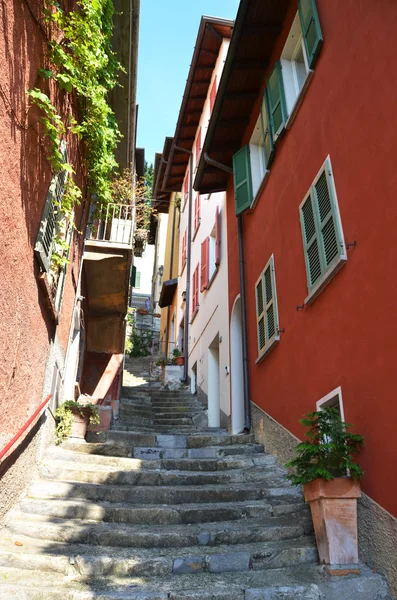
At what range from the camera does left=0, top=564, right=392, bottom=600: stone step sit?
122 inches

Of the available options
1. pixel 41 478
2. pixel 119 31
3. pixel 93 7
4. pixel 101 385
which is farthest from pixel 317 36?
pixel 101 385

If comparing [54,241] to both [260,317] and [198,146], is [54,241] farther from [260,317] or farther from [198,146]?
[198,146]

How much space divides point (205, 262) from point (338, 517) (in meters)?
8.76

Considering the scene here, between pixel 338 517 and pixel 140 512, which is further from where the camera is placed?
pixel 140 512

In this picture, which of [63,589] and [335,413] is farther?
[335,413]

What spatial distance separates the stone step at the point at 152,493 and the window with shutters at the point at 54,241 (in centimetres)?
194

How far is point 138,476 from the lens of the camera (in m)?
5.15

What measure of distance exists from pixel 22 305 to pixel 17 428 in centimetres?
112

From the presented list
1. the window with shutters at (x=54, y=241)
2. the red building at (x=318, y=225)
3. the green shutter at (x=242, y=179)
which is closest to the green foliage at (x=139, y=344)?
the red building at (x=318, y=225)

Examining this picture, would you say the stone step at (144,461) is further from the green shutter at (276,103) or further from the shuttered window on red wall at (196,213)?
the shuttered window on red wall at (196,213)

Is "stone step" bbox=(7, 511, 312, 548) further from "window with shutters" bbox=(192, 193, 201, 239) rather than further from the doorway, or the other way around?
"window with shutters" bbox=(192, 193, 201, 239)

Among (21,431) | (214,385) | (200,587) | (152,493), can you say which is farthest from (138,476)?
(214,385)

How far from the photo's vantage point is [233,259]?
9125mm

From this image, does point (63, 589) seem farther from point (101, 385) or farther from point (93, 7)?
point (101, 385)
